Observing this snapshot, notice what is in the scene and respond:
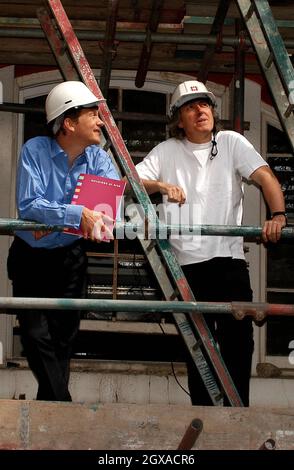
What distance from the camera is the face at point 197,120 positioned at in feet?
17.2

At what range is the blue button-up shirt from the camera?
4609 millimetres

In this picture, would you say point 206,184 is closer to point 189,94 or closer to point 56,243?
point 189,94

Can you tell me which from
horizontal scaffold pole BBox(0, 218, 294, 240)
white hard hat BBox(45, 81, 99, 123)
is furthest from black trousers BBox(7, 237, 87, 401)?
white hard hat BBox(45, 81, 99, 123)

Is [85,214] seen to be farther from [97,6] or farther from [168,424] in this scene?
[97,6]

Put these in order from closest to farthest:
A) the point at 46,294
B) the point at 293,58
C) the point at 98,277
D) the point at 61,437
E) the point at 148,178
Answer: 1. the point at 61,437
2. the point at 46,294
3. the point at 148,178
4. the point at 293,58
5. the point at 98,277

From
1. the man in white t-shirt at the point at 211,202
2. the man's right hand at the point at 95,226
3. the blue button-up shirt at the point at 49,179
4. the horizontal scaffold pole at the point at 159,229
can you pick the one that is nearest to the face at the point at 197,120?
the man in white t-shirt at the point at 211,202

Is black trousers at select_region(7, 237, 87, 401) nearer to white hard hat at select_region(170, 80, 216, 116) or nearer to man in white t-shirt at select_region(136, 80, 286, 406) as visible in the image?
man in white t-shirt at select_region(136, 80, 286, 406)

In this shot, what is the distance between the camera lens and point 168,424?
4555mm

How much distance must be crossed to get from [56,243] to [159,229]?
0.57m

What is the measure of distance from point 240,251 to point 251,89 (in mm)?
2923

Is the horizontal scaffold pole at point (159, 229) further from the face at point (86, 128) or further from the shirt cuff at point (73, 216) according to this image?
the face at point (86, 128)

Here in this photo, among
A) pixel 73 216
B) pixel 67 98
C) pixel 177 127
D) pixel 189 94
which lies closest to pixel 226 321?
pixel 73 216

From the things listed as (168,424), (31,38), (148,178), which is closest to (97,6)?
(31,38)

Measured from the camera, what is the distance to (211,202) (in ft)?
16.8
